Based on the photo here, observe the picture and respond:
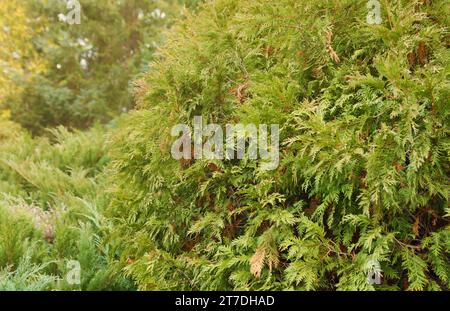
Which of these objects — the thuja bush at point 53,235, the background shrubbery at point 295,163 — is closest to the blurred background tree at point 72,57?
the thuja bush at point 53,235

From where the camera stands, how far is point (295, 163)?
7.59 ft

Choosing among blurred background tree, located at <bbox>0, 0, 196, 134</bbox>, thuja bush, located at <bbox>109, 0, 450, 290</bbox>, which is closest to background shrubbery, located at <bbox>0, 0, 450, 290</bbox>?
thuja bush, located at <bbox>109, 0, 450, 290</bbox>

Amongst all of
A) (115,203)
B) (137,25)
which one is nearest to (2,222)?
(115,203)

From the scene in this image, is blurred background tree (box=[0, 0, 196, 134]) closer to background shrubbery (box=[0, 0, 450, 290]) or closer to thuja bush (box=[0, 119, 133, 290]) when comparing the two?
thuja bush (box=[0, 119, 133, 290])

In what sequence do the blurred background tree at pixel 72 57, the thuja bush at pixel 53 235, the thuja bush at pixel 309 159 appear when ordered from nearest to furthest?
the thuja bush at pixel 309 159
the thuja bush at pixel 53 235
the blurred background tree at pixel 72 57

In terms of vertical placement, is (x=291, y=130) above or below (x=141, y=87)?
below

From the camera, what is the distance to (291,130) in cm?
241

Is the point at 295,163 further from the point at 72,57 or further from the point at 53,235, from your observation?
the point at 72,57

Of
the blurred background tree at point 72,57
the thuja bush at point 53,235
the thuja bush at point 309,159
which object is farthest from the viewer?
the blurred background tree at point 72,57

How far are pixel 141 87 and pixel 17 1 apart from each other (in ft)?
37.2

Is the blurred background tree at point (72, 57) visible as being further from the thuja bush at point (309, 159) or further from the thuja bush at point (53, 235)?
the thuja bush at point (309, 159)

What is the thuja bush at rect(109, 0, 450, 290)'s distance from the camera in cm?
211

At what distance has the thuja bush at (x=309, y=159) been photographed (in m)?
2.11
